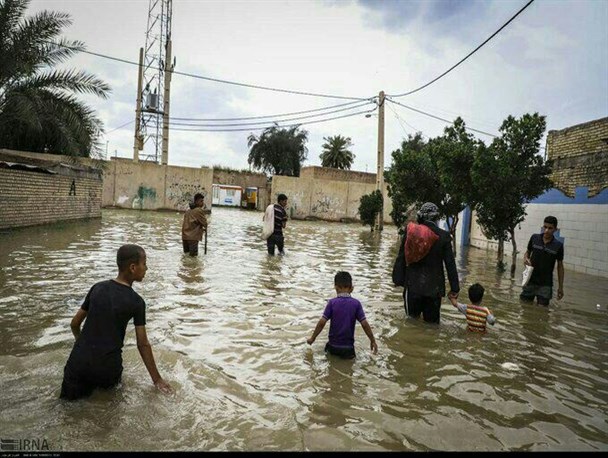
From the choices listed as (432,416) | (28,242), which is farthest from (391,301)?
(28,242)

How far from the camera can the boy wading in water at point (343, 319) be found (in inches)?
181

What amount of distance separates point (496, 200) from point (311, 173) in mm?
31284

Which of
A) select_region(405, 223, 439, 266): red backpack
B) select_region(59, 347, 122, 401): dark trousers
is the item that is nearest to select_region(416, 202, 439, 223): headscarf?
select_region(405, 223, 439, 266): red backpack

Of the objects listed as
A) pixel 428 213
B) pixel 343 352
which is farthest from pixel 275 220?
pixel 343 352

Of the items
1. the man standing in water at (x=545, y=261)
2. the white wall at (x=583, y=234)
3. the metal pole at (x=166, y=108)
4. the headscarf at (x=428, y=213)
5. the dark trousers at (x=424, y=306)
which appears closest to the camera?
the headscarf at (x=428, y=213)

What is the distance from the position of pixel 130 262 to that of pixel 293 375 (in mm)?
1947

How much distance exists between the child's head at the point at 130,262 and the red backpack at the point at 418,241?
364 cm

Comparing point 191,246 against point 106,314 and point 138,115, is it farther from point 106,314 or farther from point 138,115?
point 138,115

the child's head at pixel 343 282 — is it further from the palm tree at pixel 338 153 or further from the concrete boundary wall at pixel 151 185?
the palm tree at pixel 338 153

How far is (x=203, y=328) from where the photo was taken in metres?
5.61

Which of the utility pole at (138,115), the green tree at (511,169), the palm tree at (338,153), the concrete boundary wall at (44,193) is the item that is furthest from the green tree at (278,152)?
the green tree at (511,169)

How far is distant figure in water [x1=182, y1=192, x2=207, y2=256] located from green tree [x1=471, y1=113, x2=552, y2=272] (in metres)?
7.11

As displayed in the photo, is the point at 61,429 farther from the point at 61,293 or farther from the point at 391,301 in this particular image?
the point at 391,301

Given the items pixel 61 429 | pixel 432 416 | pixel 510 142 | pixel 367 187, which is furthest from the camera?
pixel 367 187
